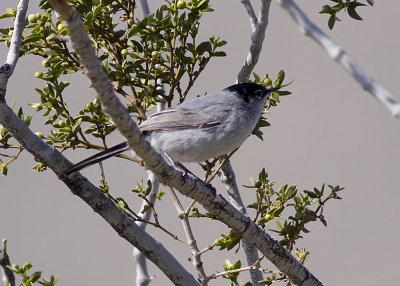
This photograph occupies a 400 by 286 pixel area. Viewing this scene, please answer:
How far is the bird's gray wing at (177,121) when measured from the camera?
3287mm

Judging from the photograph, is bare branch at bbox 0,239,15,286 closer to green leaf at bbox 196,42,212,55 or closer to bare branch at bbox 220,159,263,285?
bare branch at bbox 220,159,263,285

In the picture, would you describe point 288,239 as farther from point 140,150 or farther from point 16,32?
point 16,32

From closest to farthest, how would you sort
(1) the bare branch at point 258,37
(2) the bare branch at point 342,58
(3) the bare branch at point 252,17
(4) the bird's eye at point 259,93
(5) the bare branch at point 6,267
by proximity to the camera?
(2) the bare branch at point 342,58 < (5) the bare branch at point 6,267 < (1) the bare branch at point 258,37 < (3) the bare branch at point 252,17 < (4) the bird's eye at point 259,93

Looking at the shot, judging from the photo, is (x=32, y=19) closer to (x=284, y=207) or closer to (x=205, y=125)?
(x=205, y=125)

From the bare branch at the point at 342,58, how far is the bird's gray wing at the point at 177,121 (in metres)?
1.80

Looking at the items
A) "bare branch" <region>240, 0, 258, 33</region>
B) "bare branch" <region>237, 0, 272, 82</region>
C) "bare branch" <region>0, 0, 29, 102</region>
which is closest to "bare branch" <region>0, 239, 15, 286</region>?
"bare branch" <region>0, 0, 29, 102</region>

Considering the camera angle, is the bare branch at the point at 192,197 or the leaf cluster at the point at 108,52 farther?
the leaf cluster at the point at 108,52

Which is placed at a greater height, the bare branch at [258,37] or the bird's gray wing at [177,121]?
the bird's gray wing at [177,121]

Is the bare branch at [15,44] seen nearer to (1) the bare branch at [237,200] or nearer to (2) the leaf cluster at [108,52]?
(2) the leaf cluster at [108,52]

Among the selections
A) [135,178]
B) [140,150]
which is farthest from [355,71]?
[135,178]

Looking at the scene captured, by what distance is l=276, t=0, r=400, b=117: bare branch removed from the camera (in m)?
1.42

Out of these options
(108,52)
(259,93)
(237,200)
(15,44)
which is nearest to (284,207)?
(237,200)

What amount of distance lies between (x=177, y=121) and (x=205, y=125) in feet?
0.54

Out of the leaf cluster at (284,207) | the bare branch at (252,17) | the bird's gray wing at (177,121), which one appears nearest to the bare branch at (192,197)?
the leaf cluster at (284,207)
